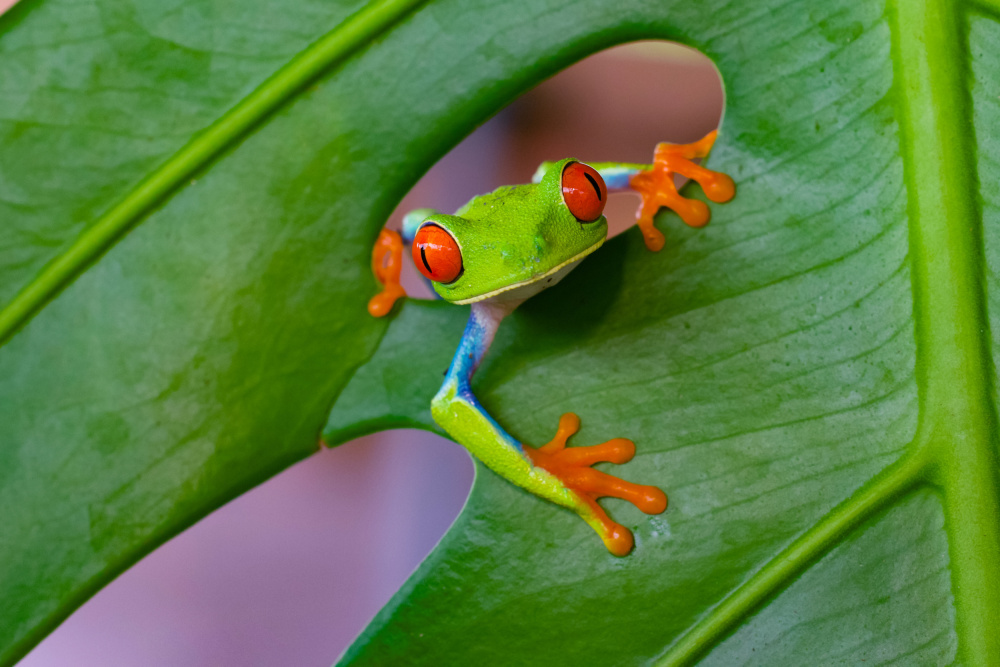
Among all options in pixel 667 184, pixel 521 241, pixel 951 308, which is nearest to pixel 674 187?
pixel 667 184

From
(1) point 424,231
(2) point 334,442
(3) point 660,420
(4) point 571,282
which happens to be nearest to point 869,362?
(3) point 660,420

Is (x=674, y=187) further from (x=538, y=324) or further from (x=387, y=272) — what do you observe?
(x=387, y=272)

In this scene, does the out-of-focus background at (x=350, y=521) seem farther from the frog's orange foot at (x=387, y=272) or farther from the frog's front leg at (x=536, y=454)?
the frog's front leg at (x=536, y=454)

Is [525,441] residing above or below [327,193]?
below

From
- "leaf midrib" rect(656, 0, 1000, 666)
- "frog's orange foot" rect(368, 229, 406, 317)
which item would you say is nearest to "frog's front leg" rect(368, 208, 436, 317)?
"frog's orange foot" rect(368, 229, 406, 317)

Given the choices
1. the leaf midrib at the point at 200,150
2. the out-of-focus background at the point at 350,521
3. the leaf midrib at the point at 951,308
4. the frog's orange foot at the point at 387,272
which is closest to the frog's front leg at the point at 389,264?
the frog's orange foot at the point at 387,272

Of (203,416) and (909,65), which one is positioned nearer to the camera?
(909,65)

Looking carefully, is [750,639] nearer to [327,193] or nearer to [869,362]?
[869,362]

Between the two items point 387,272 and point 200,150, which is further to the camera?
point 387,272
